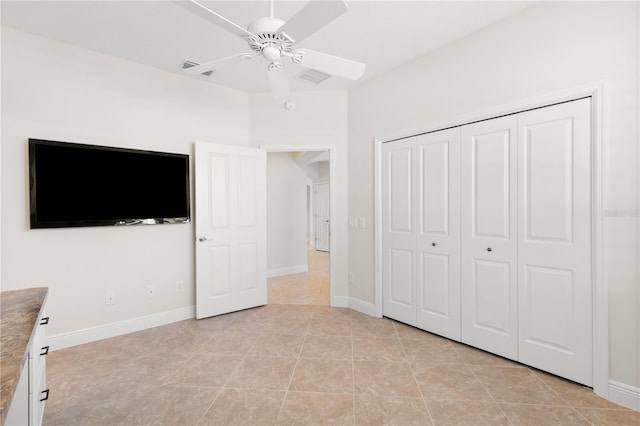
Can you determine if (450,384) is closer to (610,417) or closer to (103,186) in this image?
(610,417)

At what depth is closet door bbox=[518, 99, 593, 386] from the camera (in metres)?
2.05

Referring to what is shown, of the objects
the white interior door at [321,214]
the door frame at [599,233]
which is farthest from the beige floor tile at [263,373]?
the white interior door at [321,214]

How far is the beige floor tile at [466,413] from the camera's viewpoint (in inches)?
67.9

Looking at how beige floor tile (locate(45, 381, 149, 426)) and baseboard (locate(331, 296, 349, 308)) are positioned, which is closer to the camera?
beige floor tile (locate(45, 381, 149, 426))

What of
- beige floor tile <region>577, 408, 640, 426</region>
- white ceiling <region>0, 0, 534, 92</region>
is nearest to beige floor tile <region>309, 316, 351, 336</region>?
beige floor tile <region>577, 408, 640, 426</region>

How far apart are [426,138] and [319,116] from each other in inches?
56.8

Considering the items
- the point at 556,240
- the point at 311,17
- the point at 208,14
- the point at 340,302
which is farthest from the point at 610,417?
the point at 208,14

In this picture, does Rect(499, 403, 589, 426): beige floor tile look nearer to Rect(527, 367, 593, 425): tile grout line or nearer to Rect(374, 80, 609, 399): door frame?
Rect(527, 367, 593, 425): tile grout line

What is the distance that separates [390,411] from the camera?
182 cm

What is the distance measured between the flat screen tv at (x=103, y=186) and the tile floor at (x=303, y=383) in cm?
120

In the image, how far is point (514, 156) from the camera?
7.78 ft

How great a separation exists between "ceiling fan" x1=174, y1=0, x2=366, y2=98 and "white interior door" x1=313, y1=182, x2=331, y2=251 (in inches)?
260

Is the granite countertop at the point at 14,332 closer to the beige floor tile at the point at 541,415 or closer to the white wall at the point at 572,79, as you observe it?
the beige floor tile at the point at 541,415

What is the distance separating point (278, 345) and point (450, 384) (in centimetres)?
144
